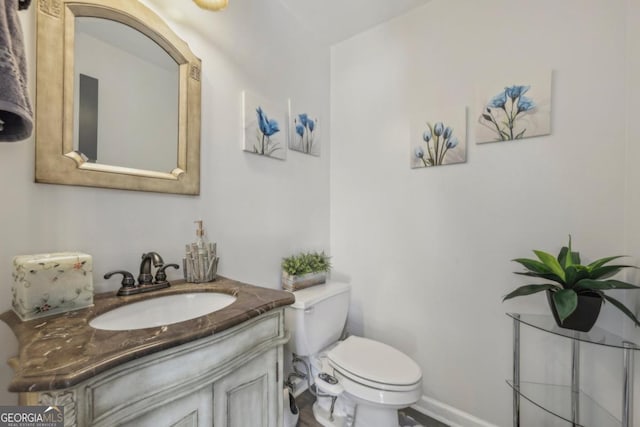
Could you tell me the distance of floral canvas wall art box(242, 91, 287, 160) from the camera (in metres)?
1.40

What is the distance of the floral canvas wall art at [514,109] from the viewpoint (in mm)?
1257

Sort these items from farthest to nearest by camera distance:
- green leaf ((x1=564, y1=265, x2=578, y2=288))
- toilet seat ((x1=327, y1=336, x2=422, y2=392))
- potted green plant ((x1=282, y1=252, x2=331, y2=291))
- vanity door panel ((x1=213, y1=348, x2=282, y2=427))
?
potted green plant ((x1=282, y1=252, x2=331, y2=291))
toilet seat ((x1=327, y1=336, x2=422, y2=392))
green leaf ((x1=564, y1=265, x2=578, y2=288))
vanity door panel ((x1=213, y1=348, x2=282, y2=427))

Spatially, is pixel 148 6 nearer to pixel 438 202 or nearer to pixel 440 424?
pixel 438 202

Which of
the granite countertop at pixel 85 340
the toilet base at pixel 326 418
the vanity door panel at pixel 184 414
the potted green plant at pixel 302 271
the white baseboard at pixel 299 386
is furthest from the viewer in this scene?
the white baseboard at pixel 299 386

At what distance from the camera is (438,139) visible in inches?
61.1

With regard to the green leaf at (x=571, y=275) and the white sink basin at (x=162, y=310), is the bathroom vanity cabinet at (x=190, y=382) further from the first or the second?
the green leaf at (x=571, y=275)

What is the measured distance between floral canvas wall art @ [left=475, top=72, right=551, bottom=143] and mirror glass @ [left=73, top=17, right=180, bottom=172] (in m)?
1.56

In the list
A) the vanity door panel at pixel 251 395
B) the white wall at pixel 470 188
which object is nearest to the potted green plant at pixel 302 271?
the white wall at pixel 470 188

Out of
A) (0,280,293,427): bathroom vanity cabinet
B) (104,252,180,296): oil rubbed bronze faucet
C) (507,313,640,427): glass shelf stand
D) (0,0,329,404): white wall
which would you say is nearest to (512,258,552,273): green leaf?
(507,313,640,427): glass shelf stand

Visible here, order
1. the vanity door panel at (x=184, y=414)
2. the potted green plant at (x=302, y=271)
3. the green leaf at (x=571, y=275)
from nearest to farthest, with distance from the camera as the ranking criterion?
the vanity door panel at (x=184, y=414) → the green leaf at (x=571, y=275) → the potted green plant at (x=302, y=271)

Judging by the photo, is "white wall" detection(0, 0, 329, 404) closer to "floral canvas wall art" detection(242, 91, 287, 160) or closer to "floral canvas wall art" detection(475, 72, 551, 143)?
"floral canvas wall art" detection(242, 91, 287, 160)

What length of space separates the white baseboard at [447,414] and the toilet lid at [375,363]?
51cm

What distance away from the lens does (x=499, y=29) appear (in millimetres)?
1382

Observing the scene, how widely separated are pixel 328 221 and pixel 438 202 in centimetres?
81
